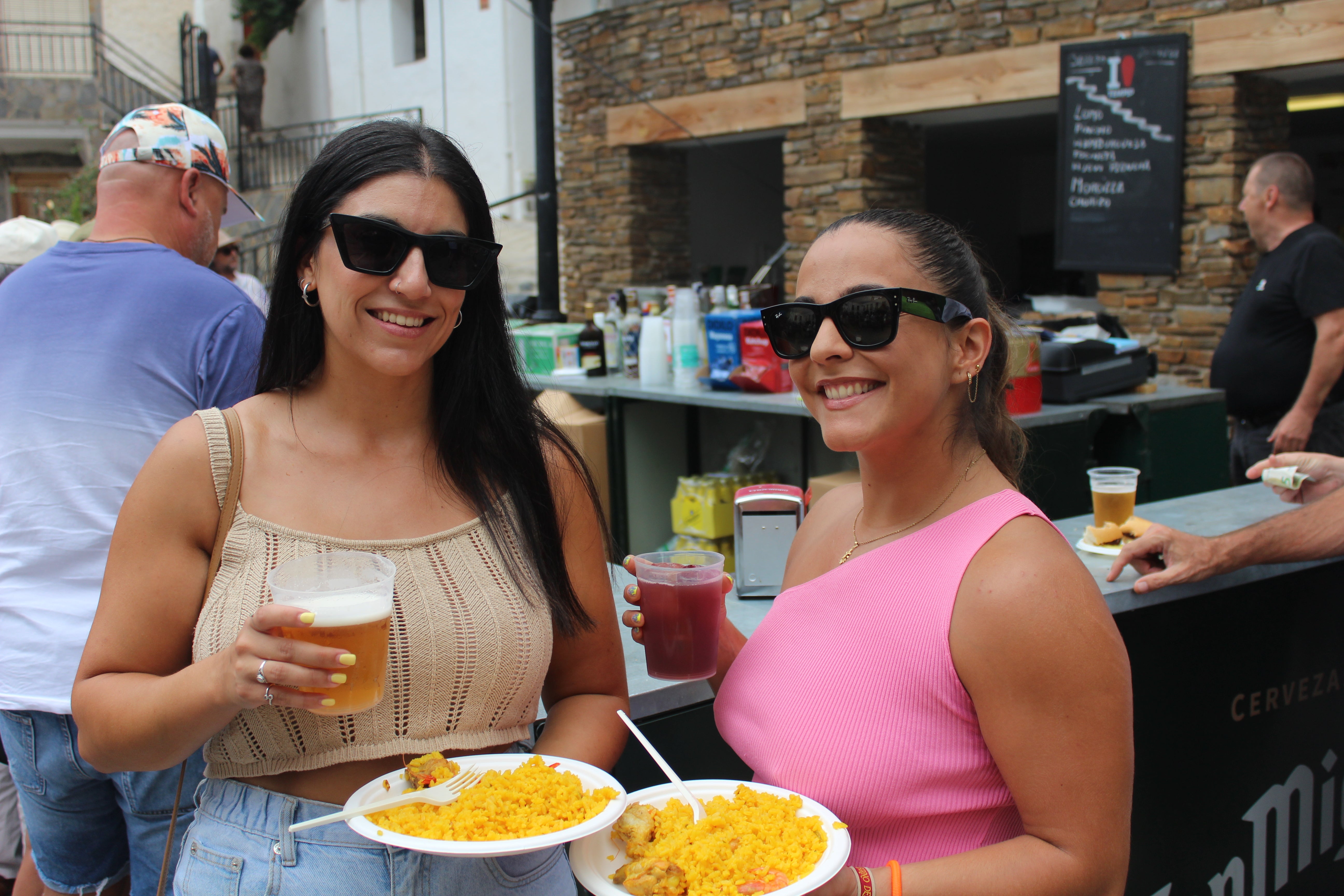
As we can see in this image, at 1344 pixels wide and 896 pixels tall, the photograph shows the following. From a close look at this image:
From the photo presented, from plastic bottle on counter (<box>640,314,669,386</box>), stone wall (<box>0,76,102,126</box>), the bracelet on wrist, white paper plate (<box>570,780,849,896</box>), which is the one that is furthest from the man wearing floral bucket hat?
stone wall (<box>0,76,102,126</box>)

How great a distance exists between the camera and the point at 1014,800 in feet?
4.46

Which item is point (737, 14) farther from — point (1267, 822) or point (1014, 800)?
point (1014, 800)

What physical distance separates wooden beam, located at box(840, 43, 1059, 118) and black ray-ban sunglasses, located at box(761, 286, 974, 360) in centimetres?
801

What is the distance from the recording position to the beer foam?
48.0 inches

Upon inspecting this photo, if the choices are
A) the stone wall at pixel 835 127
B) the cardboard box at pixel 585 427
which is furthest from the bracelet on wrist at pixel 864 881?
the stone wall at pixel 835 127

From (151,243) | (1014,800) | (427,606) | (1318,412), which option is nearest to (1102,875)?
(1014,800)

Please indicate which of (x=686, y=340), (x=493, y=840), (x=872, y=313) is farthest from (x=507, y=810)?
(x=686, y=340)

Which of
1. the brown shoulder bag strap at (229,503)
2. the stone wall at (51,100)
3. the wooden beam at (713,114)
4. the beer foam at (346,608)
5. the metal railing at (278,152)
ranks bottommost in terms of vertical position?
the beer foam at (346,608)

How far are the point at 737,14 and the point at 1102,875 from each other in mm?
10640

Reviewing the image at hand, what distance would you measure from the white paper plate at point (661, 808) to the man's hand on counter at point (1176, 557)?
1.32m

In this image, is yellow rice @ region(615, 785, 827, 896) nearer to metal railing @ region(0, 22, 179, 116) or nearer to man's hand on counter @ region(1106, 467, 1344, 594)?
man's hand on counter @ region(1106, 467, 1344, 594)

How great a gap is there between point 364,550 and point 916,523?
32.1 inches

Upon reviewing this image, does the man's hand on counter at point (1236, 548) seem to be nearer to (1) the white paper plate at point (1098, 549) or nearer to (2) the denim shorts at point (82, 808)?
(1) the white paper plate at point (1098, 549)

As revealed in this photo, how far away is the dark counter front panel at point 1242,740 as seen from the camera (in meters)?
2.45
